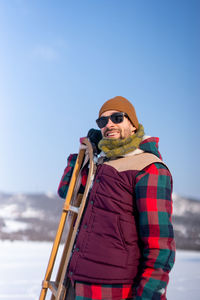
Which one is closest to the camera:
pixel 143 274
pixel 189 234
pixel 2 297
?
pixel 143 274

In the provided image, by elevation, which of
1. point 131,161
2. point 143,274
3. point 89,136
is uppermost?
point 89,136

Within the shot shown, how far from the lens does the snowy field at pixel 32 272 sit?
12.7ft

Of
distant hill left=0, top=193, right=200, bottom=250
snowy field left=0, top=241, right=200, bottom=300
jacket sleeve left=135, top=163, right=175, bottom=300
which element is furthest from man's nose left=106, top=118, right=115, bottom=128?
distant hill left=0, top=193, right=200, bottom=250

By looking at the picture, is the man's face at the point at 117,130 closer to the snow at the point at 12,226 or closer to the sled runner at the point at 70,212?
the sled runner at the point at 70,212

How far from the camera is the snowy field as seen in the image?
3.88 meters

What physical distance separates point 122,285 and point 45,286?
0.71m

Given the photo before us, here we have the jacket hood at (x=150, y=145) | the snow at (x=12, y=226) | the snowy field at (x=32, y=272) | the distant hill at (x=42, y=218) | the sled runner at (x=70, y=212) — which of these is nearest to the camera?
the jacket hood at (x=150, y=145)

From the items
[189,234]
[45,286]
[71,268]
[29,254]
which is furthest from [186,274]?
[71,268]

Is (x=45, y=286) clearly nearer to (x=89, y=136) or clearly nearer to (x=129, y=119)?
(x=89, y=136)

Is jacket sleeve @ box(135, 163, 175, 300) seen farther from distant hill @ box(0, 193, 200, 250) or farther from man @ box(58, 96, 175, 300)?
distant hill @ box(0, 193, 200, 250)

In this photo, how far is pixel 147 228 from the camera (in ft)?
4.46

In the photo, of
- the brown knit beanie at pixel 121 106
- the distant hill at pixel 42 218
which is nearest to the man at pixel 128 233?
the brown knit beanie at pixel 121 106

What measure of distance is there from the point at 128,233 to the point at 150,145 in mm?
442

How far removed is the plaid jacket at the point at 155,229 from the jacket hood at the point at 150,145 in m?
0.12
